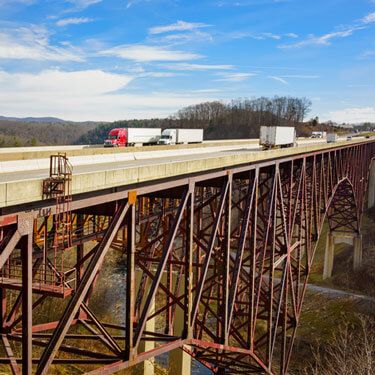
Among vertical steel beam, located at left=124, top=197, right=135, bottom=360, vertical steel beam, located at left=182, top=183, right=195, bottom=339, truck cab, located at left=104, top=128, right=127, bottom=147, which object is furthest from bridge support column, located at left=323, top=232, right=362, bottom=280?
vertical steel beam, located at left=124, top=197, right=135, bottom=360

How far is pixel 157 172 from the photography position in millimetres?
10164

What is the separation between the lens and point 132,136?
40000 mm

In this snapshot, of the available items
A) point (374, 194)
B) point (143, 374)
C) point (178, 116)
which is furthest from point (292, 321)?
point (178, 116)

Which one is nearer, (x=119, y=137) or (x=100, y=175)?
(x=100, y=175)

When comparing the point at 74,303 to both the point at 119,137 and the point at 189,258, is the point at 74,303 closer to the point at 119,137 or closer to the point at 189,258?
the point at 189,258

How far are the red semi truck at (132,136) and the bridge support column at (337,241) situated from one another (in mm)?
18331

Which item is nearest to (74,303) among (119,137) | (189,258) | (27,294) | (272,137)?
(27,294)

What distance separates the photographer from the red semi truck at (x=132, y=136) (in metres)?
39.2

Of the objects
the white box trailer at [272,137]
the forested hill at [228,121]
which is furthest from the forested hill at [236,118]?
the white box trailer at [272,137]

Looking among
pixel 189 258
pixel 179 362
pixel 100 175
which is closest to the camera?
pixel 100 175

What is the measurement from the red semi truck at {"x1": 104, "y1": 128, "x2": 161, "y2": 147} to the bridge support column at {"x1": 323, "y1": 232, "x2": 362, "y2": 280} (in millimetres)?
18331

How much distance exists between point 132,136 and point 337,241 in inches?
829

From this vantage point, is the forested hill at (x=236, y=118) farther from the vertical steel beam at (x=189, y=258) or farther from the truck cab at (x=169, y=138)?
the vertical steel beam at (x=189, y=258)

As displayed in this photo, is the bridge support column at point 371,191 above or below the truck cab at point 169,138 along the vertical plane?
below
